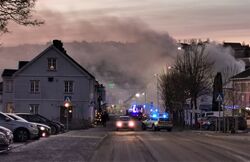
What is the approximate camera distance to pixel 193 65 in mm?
75812

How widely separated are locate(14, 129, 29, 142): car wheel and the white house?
146 ft

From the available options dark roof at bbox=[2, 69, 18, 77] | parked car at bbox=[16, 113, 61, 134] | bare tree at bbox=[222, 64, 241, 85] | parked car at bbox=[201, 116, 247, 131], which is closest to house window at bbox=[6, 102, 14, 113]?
dark roof at bbox=[2, 69, 18, 77]

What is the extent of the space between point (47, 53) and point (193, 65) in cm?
1980

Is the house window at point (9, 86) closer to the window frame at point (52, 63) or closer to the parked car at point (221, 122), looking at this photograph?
the window frame at point (52, 63)

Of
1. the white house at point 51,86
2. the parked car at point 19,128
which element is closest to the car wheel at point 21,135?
the parked car at point 19,128

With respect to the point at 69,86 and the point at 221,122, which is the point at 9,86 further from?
the point at 221,122

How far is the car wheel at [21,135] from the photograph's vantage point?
30.9 metres

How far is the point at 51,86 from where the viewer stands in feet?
252

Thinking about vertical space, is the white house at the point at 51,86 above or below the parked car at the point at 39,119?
above

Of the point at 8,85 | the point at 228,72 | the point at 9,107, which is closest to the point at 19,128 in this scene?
the point at 9,107

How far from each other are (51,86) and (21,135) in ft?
151

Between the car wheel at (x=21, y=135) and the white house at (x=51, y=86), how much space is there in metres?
44.6

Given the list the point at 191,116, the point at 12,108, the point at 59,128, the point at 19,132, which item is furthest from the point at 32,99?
the point at 19,132

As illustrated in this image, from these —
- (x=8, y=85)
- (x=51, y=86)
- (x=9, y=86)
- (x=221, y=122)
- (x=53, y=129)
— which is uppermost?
(x=8, y=85)
